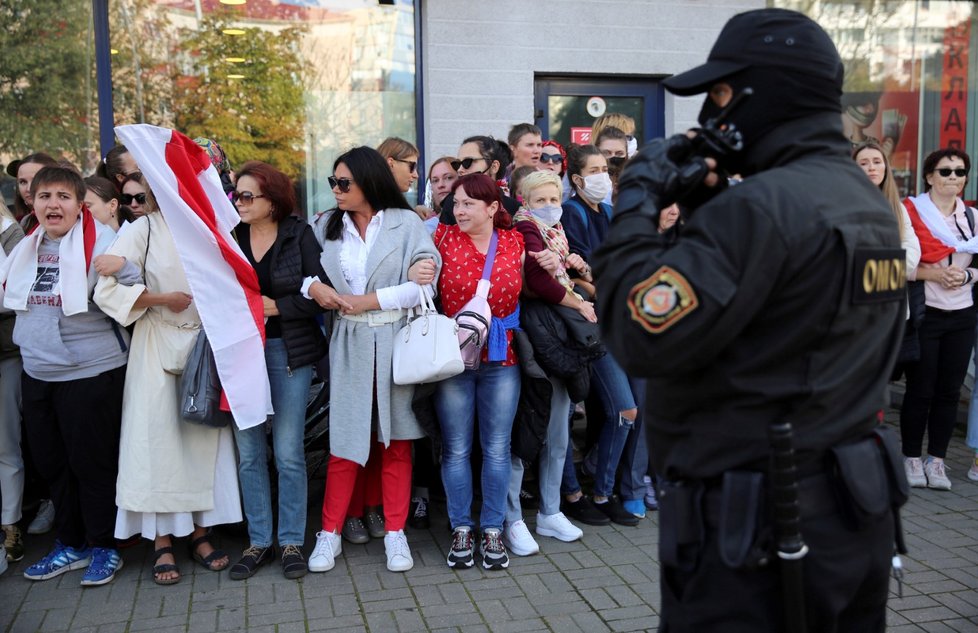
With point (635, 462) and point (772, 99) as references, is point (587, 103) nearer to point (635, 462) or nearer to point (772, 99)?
point (635, 462)

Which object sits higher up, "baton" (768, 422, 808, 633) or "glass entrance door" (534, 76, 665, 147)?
"glass entrance door" (534, 76, 665, 147)

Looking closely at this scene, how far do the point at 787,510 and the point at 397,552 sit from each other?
298 cm

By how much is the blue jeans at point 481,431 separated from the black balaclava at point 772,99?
2600 millimetres

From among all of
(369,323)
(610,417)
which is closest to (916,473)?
(610,417)

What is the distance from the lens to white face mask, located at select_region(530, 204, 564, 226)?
5.06 metres

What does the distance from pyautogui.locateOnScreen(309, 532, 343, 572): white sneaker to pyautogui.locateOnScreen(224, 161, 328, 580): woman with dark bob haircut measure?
0.07 meters

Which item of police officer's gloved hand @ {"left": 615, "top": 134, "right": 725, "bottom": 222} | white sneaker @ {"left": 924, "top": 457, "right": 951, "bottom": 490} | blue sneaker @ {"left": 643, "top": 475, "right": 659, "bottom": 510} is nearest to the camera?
police officer's gloved hand @ {"left": 615, "top": 134, "right": 725, "bottom": 222}

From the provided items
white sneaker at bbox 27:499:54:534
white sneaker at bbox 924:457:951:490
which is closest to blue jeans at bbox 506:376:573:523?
white sneaker at bbox 924:457:951:490

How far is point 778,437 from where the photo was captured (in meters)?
1.99

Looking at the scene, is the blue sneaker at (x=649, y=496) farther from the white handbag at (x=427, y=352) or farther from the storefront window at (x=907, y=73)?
the storefront window at (x=907, y=73)

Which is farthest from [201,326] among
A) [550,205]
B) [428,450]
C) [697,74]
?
[697,74]

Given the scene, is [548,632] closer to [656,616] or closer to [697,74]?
[656,616]

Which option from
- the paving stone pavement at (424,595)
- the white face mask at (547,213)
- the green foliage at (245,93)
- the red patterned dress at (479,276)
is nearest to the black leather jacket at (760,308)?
the paving stone pavement at (424,595)

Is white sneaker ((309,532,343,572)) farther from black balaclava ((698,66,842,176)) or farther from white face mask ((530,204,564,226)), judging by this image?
black balaclava ((698,66,842,176))
